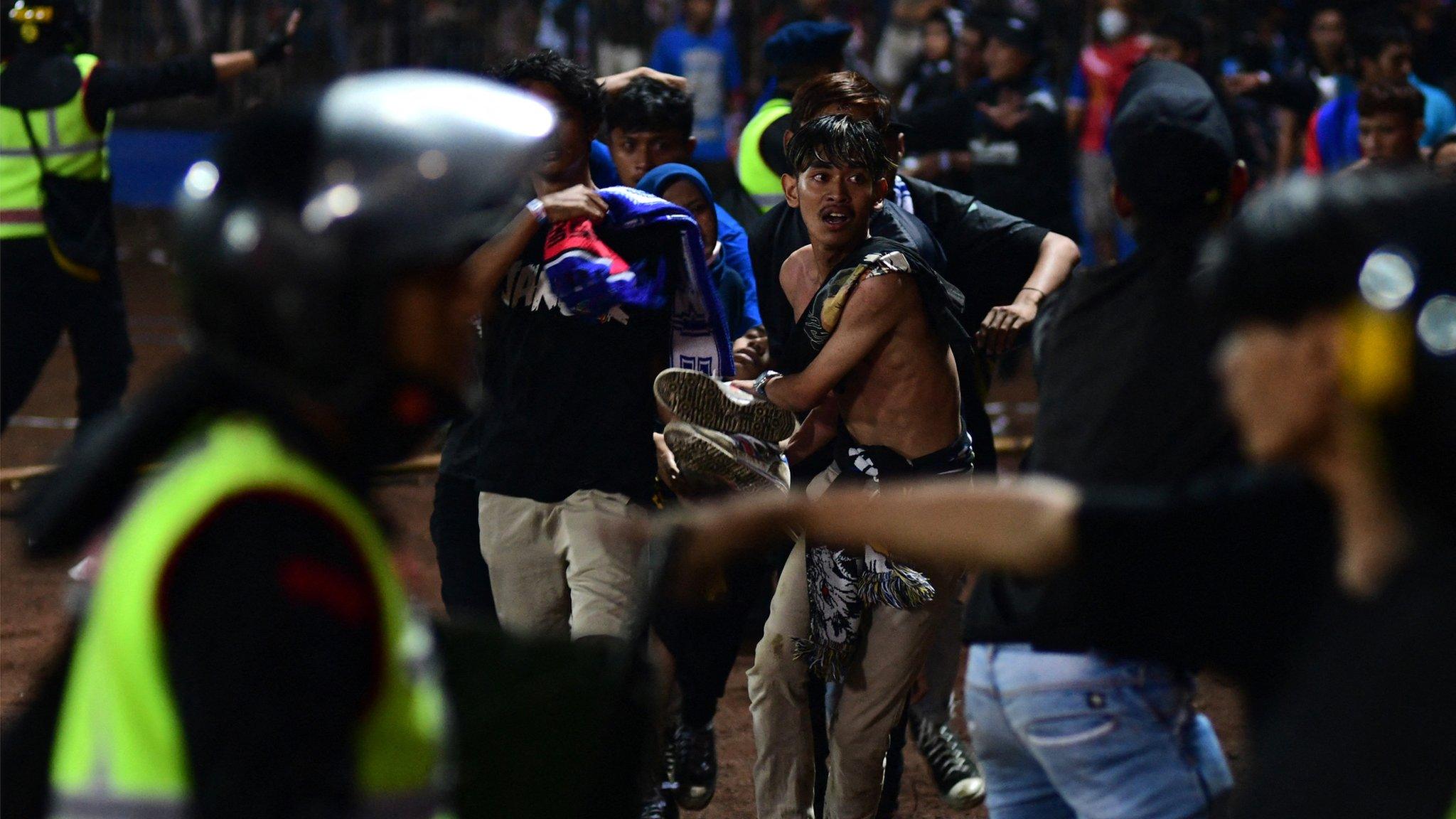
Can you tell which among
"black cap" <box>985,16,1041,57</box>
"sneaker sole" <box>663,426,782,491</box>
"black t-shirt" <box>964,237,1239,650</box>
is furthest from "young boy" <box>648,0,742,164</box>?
"black t-shirt" <box>964,237,1239,650</box>

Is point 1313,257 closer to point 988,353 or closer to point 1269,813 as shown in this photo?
point 1269,813

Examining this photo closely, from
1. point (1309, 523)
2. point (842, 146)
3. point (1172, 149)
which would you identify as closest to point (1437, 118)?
point (842, 146)

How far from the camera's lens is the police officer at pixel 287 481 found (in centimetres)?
167

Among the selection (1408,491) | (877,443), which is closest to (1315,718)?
(1408,491)

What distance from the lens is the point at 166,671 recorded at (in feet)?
5.46

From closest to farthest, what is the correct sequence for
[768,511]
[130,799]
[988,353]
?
[130,799] → [768,511] → [988,353]

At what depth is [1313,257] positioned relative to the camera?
68.6 inches

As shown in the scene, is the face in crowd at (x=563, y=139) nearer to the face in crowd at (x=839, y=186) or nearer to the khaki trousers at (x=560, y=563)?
the face in crowd at (x=839, y=186)

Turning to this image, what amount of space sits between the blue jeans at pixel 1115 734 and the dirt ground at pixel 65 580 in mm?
952

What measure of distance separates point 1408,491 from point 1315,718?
0.25 meters

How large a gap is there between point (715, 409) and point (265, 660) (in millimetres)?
2473

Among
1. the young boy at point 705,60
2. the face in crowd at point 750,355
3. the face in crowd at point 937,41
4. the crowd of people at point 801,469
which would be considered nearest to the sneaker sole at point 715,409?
the crowd of people at point 801,469

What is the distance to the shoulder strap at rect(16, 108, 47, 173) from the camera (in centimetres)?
717

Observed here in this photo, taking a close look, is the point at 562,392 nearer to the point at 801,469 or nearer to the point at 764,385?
the point at 764,385
